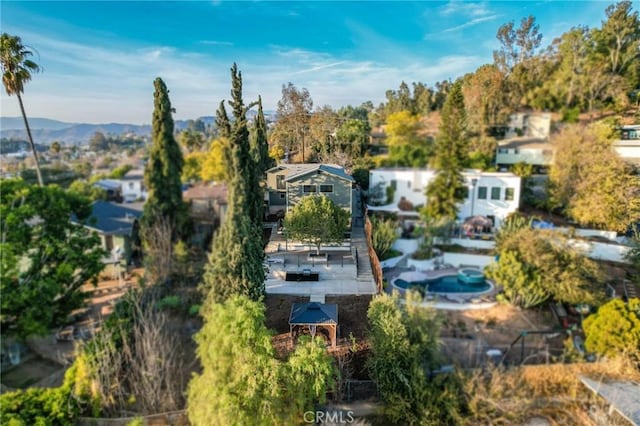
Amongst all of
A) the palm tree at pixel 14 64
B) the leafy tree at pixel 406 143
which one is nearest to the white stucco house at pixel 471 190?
the leafy tree at pixel 406 143

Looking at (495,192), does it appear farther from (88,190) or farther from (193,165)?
(88,190)

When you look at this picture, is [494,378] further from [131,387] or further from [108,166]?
[108,166]

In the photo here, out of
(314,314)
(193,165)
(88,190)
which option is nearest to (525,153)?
(314,314)

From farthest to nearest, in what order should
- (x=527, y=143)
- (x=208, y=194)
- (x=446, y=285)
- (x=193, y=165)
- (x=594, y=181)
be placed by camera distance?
(x=193, y=165) → (x=208, y=194) → (x=527, y=143) → (x=446, y=285) → (x=594, y=181)

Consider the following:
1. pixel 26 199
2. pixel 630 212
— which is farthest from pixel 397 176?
pixel 26 199

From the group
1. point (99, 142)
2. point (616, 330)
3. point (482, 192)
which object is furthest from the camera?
point (99, 142)

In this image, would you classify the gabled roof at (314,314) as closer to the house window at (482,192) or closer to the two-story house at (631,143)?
the two-story house at (631,143)

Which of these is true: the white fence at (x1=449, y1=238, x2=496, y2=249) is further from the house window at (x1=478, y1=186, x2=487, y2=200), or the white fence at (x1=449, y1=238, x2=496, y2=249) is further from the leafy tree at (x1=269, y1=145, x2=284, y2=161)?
the leafy tree at (x1=269, y1=145, x2=284, y2=161)
